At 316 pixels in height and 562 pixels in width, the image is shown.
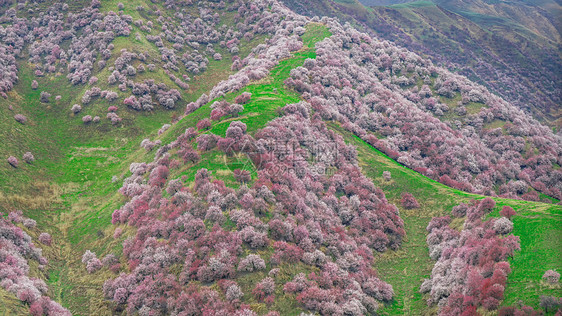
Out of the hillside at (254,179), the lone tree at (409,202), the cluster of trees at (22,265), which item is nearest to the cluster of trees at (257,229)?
the hillside at (254,179)

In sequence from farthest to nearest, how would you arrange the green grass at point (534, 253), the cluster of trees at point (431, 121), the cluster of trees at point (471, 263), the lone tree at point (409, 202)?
the cluster of trees at point (431, 121) < the lone tree at point (409, 202) < the cluster of trees at point (471, 263) < the green grass at point (534, 253)

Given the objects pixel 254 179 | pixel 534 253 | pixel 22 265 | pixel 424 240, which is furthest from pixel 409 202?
pixel 22 265

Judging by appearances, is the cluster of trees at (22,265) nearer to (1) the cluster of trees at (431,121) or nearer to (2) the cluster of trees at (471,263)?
(2) the cluster of trees at (471,263)

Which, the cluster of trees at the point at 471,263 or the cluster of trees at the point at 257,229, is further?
the cluster of trees at the point at 257,229

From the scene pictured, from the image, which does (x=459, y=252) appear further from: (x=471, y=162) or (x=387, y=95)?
(x=387, y=95)

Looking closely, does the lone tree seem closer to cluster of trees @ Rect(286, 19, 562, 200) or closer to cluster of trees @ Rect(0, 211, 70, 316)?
cluster of trees @ Rect(286, 19, 562, 200)

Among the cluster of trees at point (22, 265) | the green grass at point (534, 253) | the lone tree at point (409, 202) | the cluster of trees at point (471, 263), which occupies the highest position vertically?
the green grass at point (534, 253)

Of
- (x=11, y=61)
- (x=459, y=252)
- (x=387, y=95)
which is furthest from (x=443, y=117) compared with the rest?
(x=11, y=61)
